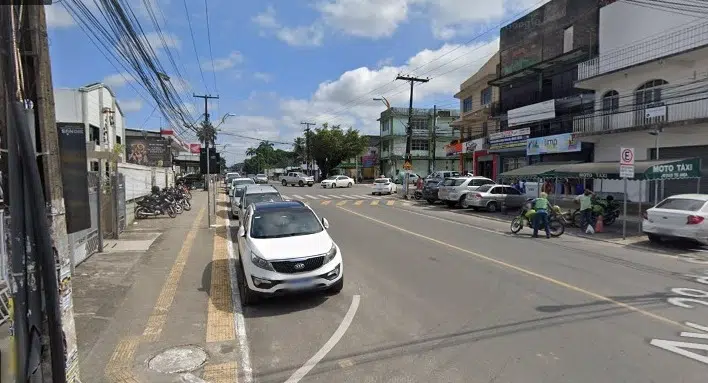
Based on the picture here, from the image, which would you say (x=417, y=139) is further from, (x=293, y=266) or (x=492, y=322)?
(x=492, y=322)

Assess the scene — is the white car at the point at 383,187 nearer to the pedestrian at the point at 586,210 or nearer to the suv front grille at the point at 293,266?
the pedestrian at the point at 586,210

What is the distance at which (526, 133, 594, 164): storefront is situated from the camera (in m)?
27.3

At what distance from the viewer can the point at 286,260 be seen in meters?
7.16

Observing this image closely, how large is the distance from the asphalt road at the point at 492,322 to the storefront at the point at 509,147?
Answer: 21.7m

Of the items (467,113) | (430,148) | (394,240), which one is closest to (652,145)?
(394,240)

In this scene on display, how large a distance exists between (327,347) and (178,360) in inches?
66.1

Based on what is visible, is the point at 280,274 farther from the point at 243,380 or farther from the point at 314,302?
the point at 243,380

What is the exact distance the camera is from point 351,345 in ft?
18.6

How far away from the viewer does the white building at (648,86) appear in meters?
20.8

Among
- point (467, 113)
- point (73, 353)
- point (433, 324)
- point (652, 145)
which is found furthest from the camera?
point (467, 113)

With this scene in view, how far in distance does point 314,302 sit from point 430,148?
61805 mm

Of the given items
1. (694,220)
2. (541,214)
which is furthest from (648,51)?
(694,220)

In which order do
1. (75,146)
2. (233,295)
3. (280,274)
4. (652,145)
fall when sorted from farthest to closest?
1. (652,145)
2. (233,295)
3. (280,274)
4. (75,146)

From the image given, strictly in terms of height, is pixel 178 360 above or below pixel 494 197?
below
